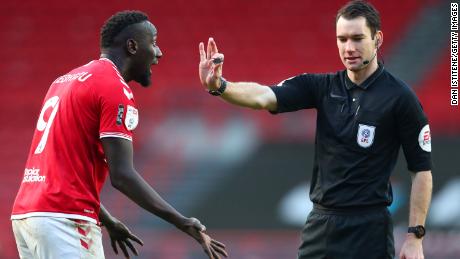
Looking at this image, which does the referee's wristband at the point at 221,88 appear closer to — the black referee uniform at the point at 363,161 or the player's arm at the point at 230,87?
the player's arm at the point at 230,87

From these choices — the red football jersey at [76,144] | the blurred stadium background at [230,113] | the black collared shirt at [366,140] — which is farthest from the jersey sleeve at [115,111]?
the blurred stadium background at [230,113]

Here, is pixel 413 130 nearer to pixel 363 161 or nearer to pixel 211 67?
pixel 363 161

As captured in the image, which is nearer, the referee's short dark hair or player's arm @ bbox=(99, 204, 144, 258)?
the referee's short dark hair

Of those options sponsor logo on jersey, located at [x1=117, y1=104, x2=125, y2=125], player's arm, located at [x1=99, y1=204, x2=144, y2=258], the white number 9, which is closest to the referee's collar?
sponsor logo on jersey, located at [x1=117, y1=104, x2=125, y2=125]

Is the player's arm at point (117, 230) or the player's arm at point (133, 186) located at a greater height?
the player's arm at point (133, 186)

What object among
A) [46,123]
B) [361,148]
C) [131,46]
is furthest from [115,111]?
[361,148]

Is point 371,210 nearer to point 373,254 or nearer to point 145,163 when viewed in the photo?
point 373,254

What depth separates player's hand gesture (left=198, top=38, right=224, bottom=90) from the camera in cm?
520

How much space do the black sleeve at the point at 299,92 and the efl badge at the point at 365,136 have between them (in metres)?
0.35

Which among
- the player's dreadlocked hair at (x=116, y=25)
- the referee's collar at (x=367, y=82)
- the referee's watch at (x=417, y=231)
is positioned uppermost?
the player's dreadlocked hair at (x=116, y=25)

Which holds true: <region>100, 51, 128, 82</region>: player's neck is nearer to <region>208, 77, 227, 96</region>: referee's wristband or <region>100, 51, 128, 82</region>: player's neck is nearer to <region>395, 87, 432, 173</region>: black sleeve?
<region>208, 77, 227, 96</region>: referee's wristband

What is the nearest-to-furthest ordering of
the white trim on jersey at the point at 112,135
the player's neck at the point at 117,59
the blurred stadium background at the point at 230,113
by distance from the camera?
the white trim on jersey at the point at 112,135, the player's neck at the point at 117,59, the blurred stadium background at the point at 230,113

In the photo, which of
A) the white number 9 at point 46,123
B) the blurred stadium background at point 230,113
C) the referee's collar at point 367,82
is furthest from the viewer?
the blurred stadium background at point 230,113

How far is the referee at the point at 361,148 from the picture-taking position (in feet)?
17.0
